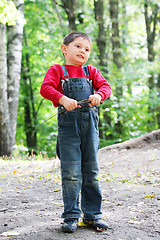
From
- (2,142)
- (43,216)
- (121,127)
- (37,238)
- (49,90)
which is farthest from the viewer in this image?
(121,127)

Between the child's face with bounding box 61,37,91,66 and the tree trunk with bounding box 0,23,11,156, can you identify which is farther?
the tree trunk with bounding box 0,23,11,156

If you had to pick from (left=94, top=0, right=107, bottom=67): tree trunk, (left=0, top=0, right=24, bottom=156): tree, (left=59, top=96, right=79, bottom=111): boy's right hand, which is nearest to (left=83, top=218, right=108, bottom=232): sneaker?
(left=59, top=96, right=79, bottom=111): boy's right hand

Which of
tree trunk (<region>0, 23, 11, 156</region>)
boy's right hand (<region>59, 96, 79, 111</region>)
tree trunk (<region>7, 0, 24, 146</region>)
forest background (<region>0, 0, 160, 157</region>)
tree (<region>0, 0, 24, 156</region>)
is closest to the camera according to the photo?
boy's right hand (<region>59, 96, 79, 111</region>)

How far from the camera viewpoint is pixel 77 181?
107 inches

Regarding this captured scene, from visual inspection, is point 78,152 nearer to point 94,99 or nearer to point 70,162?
point 70,162

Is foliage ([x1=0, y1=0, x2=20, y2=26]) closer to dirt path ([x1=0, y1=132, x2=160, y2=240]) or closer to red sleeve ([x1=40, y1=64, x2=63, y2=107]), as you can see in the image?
dirt path ([x1=0, y1=132, x2=160, y2=240])

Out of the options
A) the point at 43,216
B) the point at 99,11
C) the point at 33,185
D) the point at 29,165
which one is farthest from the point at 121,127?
the point at 43,216

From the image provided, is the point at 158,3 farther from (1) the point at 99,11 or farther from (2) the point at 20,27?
(2) the point at 20,27

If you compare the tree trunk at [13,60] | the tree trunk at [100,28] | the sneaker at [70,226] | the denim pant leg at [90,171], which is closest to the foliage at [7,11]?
the tree trunk at [13,60]

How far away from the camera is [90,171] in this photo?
2.79 m

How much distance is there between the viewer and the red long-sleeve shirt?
2684mm

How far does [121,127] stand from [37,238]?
433 inches

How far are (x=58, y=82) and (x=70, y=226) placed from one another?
134 centimetres

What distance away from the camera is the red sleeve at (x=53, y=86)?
2662 millimetres
